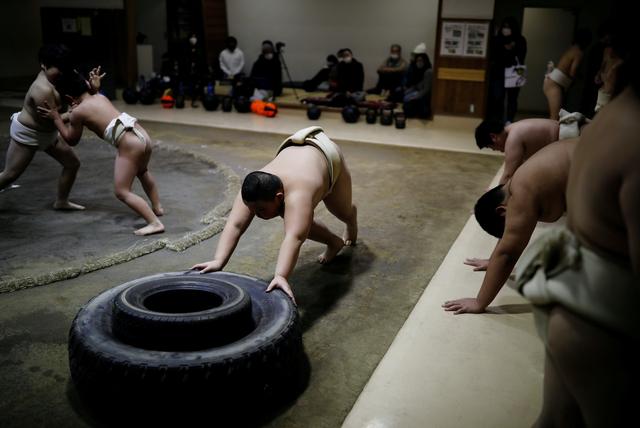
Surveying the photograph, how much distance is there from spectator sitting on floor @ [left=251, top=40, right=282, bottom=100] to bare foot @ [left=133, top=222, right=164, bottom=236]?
238 inches

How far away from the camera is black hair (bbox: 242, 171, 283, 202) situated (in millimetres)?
2555

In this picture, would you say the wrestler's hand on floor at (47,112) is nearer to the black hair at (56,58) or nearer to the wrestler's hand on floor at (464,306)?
the black hair at (56,58)

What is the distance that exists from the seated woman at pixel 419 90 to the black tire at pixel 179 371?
22.4 feet

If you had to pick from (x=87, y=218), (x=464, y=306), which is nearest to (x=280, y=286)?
(x=464, y=306)

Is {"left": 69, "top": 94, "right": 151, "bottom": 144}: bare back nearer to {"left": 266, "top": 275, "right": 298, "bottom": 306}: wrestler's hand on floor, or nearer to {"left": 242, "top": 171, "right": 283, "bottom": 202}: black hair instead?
{"left": 242, "top": 171, "right": 283, "bottom": 202}: black hair

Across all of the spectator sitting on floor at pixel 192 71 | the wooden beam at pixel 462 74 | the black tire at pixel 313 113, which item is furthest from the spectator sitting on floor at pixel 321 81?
the wooden beam at pixel 462 74

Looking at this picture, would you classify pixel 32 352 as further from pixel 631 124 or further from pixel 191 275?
pixel 631 124

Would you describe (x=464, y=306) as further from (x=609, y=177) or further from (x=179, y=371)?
(x=609, y=177)

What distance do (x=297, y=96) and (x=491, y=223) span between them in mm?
7796

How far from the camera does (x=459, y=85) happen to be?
8383 mm

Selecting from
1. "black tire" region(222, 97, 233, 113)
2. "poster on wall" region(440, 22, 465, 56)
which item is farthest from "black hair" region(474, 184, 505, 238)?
"black tire" region(222, 97, 233, 113)

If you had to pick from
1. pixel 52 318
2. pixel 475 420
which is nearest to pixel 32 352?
pixel 52 318

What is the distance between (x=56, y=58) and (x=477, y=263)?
2.82 meters

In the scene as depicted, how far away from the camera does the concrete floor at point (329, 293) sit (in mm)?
2186
